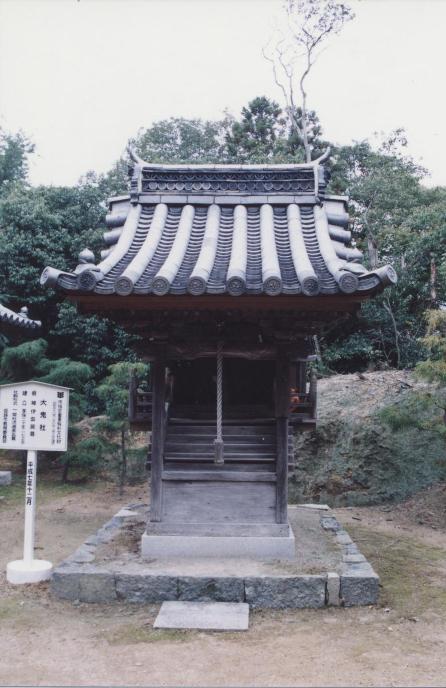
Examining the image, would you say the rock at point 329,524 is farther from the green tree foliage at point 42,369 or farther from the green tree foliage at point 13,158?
the green tree foliage at point 13,158

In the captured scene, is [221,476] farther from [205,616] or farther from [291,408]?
[205,616]

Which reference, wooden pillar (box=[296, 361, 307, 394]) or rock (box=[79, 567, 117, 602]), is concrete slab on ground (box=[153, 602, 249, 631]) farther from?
wooden pillar (box=[296, 361, 307, 394])

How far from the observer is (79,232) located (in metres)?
21.9

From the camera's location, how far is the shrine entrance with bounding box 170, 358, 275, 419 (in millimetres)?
8453

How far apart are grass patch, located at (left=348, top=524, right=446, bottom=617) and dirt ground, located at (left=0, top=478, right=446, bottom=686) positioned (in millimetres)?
24

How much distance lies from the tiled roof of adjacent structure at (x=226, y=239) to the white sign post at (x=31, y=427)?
1868 mm

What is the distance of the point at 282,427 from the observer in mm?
6930

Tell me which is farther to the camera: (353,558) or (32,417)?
(32,417)

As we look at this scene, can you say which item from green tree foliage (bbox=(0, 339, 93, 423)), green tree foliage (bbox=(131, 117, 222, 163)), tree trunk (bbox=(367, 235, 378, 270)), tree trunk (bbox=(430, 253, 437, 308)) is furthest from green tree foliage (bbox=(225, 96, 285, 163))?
green tree foliage (bbox=(0, 339, 93, 423))

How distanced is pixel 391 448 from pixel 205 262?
7872mm

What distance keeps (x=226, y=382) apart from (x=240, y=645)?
160 inches

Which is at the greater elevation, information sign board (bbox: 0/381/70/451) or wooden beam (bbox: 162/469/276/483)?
information sign board (bbox: 0/381/70/451)

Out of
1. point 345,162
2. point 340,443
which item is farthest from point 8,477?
point 345,162

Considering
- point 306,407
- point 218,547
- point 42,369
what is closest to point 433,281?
point 306,407
